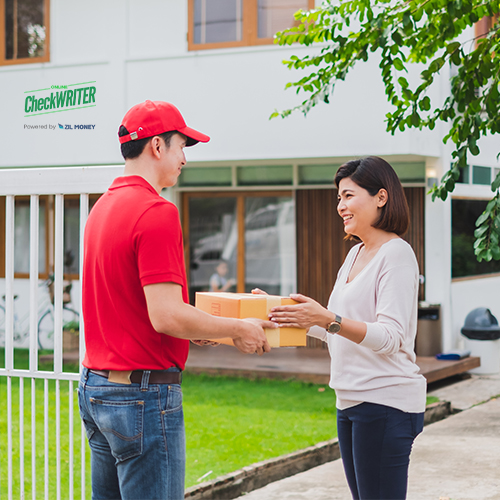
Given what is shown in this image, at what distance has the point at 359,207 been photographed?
320 centimetres

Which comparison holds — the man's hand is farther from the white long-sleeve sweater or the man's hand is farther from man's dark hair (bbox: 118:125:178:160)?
man's dark hair (bbox: 118:125:178:160)

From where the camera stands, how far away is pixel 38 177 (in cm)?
396

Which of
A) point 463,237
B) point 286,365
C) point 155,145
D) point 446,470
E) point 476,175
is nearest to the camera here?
point 155,145

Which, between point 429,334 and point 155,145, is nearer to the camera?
point 155,145

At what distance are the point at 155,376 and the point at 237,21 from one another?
412 inches

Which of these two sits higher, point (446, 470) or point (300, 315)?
point (300, 315)

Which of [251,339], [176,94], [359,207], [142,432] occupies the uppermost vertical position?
[176,94]

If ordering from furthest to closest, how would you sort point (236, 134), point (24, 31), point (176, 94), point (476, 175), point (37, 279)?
point (24, 31), point (476, 175), point (176, 94), point (236, 134), point (37, 279)

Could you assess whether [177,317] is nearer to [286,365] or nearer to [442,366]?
[286,365]

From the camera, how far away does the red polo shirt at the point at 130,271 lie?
2439 millimetres

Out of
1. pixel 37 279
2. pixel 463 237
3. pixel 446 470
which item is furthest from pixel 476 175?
pixel 37 279

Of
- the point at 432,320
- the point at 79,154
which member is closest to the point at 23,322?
the point at 79,154

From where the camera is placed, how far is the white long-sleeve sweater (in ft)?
9.78

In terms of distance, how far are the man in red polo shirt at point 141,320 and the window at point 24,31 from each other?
1159cm
